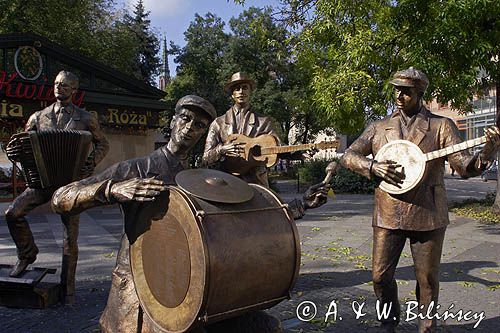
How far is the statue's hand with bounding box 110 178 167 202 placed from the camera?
218 cm

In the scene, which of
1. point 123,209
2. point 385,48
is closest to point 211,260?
point 123,209

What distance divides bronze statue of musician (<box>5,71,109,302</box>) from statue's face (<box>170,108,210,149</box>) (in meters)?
2.30

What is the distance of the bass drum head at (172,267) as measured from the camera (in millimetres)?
A: 2146

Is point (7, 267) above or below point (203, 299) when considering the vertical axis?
below

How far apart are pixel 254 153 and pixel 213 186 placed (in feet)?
7.36

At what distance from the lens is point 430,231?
11.3 ft

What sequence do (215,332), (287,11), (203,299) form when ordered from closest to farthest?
1. (203,299)
2. (215,332)
3. (287,11)

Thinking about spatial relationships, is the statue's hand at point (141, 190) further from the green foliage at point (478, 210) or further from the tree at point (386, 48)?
the green foliage at point (478, 210)

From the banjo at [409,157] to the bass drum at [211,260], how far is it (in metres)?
1.21

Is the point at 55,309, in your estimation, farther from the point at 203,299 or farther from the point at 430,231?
the point at 430,231

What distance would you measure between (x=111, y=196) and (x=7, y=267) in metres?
3.51

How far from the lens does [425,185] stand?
3.46m

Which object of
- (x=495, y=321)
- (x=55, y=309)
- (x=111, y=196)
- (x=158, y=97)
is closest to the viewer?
(x=111, y=196)

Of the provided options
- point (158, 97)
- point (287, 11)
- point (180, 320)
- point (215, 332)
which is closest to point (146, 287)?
point (180, 320)
